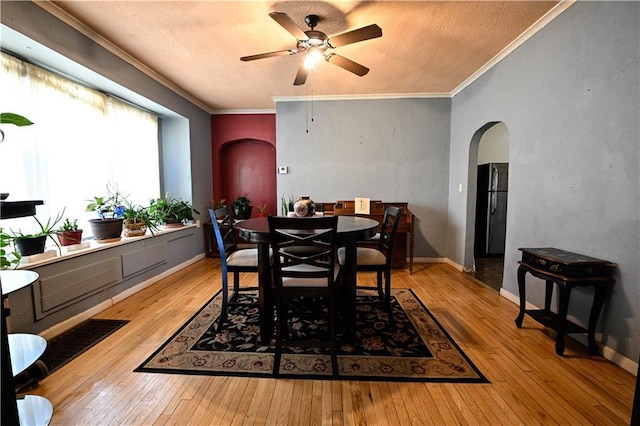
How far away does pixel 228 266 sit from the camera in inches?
93.8

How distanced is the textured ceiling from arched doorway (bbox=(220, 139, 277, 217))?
1513 millimetres

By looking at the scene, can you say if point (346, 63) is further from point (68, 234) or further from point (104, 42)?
point (68, 234)

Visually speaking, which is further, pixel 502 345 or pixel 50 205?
pixel 50 205

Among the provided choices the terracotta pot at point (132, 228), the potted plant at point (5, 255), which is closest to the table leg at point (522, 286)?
the potted plant at point (5, 255)

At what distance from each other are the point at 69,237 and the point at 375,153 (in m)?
3.83

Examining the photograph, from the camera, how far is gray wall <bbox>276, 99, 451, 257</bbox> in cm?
441

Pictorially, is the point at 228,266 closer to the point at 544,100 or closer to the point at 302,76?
the point at 302,76

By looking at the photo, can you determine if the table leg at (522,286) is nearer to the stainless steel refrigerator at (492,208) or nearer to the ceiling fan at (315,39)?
the ceiling fan at (315,39)

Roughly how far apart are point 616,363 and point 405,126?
3.50 meters

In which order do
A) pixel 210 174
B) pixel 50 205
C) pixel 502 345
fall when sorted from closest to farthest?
pixel 502 345 → pixel 50 205 → pixel 210 174

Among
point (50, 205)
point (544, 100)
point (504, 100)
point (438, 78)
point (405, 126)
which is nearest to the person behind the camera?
point (544, 100)

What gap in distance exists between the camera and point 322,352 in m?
2.04

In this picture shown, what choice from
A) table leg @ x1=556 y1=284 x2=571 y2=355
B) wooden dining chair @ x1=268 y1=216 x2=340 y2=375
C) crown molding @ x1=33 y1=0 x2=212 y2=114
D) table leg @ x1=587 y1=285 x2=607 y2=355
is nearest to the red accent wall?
crown molding @ x1=33 y1=0 x2=212 y2=114

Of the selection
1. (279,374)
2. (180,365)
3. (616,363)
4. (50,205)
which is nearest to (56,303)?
(50,205)
